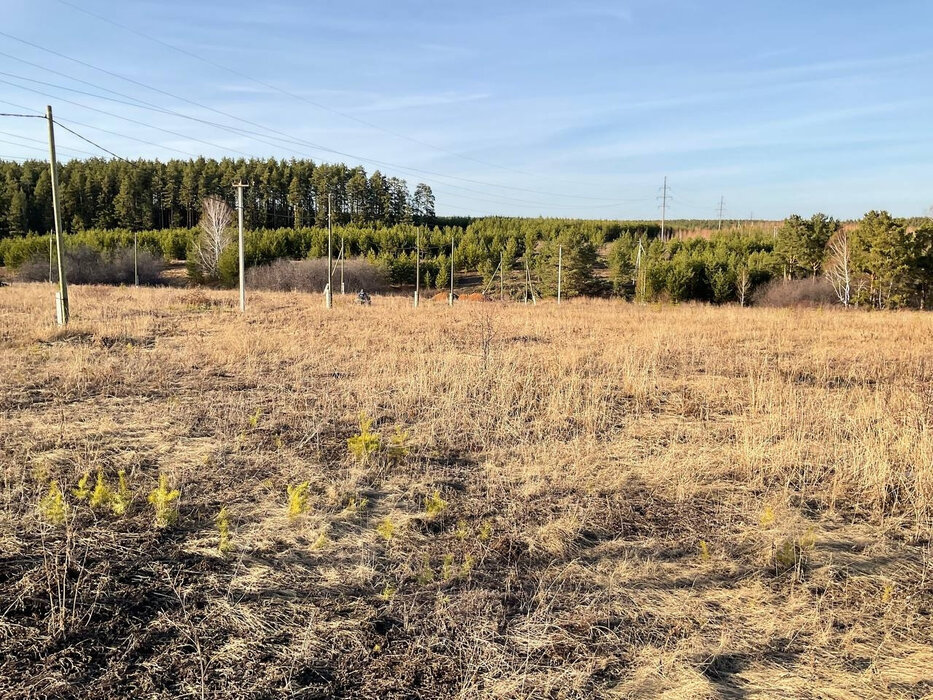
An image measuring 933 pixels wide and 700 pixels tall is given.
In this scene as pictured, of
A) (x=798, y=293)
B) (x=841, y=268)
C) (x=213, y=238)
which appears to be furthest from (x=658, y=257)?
(x=213, y=238)

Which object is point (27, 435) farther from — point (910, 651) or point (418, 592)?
point (910, 651)

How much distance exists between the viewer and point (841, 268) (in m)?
45.9

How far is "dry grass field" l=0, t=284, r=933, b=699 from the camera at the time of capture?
2.84m

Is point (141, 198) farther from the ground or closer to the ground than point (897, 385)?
farther from the ground

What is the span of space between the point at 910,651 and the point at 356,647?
2.81 metres

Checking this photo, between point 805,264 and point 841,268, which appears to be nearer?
point 841,268

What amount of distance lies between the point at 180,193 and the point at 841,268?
83.1 metres

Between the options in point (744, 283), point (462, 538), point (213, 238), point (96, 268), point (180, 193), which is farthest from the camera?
point (180, 193)

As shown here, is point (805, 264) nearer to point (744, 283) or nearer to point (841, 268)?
point (744, 283)

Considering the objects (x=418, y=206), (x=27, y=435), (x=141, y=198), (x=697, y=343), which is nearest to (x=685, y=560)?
(x=27, y=435)

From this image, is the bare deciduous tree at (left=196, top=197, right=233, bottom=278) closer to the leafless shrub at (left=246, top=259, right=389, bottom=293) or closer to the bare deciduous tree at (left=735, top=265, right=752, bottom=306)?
the leafless shrub at (left=246, top=259, right=389, bottom=293)

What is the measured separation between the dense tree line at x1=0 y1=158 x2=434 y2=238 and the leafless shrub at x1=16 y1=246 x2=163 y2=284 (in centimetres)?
1781

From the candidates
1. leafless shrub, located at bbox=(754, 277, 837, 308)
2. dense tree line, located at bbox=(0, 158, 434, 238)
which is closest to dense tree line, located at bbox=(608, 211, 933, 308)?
leafless shrub, located at bbox=(754, 277, 837, 308)

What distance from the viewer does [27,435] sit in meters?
5.84
